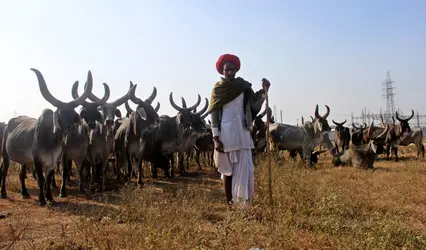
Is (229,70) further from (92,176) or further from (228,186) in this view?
(92,176)

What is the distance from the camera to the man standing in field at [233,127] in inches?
216

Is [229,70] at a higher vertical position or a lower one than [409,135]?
higher

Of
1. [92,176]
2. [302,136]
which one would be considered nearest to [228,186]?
[92,176]

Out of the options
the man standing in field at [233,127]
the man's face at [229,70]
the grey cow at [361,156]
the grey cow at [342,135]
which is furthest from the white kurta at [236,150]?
the grey cow at [342,135]

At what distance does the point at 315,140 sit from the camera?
15.8 metres

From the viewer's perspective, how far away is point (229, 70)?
223 inches

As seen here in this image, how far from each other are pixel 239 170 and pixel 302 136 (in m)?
11.3

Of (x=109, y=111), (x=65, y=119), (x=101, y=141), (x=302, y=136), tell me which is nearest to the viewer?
(x=65, y=119)

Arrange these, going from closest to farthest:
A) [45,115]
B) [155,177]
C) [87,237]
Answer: [87,237], [45,115], [155,177]

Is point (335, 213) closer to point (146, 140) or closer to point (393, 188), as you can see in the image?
point (393, 188)

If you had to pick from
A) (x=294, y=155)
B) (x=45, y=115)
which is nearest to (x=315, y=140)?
(x=294, y=155)

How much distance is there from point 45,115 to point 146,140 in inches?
148

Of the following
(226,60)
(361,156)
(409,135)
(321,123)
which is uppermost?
(226,60)

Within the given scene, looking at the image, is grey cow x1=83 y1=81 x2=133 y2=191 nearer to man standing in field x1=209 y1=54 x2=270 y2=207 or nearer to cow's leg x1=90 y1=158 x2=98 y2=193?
cow's leg x1=90 y1=158 x2=98 y2=193
